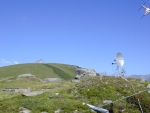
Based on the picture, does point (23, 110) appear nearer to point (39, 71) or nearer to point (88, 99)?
point (88, 99)

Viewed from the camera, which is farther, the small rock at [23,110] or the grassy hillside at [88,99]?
the grassy hillside at [88,99]

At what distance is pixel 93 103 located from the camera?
17.8 metres

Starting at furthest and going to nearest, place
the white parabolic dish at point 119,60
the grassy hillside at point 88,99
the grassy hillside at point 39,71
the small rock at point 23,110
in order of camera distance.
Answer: the grassy hillside at point 39,71 < the white parabolic dish at point 119,60 < the grassy hillside at point 88,99 < the small rock at point 23,110

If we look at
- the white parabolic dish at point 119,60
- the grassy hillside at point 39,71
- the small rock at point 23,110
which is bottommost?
the small rock at point 23,110

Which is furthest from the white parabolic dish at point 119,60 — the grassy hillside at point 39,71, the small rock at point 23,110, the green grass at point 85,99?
the grassy hillside at point 39,71

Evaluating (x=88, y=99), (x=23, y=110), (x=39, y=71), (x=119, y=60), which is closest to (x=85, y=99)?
(x=88, y=99)

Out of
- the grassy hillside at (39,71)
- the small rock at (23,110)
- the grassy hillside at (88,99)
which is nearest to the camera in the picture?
the small rock at (23,110)

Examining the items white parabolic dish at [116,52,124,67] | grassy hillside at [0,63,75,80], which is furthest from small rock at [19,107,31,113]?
grassy hillside at [0,63,75,80]

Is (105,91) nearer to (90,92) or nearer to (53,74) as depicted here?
(90,92)

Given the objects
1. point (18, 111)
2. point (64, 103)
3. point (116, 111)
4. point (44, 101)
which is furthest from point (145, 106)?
point (18, 111)

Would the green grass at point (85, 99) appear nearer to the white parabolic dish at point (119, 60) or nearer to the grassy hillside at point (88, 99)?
the grassy hillside at point (88, 99)

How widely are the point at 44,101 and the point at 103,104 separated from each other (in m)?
4.78

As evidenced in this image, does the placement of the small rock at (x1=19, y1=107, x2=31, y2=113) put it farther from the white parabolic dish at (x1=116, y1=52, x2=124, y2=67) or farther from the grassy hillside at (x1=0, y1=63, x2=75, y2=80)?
the grassy hillside at (x1=0, y1=63, x2=75, y2=80)

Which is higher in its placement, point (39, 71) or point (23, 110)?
point (39, 71)
